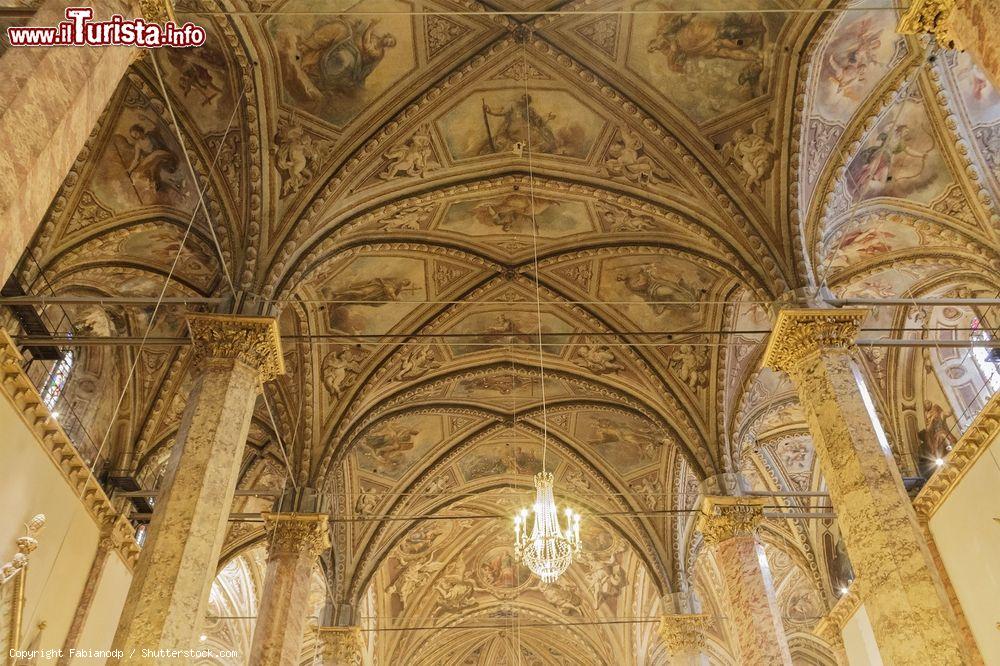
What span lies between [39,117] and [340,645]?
13215mm

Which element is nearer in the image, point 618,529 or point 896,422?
point 896,422

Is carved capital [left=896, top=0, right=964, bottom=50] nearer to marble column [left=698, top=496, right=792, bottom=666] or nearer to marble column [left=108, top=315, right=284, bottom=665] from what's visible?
marble column [left=108, top=315, right=284, bottom=665]

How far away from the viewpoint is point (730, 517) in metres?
12.5

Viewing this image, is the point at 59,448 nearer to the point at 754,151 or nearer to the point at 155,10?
the point at 155,10

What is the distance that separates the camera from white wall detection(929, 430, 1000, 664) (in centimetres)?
989

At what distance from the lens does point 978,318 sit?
12.9m

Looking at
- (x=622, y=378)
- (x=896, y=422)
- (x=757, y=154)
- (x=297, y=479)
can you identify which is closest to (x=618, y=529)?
(x=622, y=378)

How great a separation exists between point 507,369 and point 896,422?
7554 mm

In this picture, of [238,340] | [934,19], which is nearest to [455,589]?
[238,340]

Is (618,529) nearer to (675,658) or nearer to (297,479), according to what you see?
(675,658)

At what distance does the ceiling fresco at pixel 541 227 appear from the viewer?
10211mm

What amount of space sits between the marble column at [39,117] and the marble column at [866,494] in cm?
744

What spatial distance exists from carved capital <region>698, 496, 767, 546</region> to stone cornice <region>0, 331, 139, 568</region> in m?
8.89

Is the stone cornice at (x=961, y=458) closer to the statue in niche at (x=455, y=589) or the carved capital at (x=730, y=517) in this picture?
the carved capital at (x=730, y=517)
